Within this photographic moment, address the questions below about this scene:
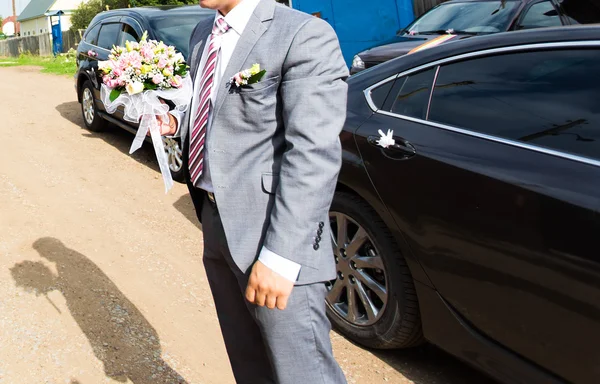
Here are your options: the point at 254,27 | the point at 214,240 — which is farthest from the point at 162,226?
the point at 254,27

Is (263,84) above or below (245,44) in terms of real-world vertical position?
below

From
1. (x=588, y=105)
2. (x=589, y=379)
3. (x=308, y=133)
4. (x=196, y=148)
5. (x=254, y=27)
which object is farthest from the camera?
(x=588, y=105)

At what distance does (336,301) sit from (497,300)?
118 cm

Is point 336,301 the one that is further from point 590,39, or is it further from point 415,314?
point 590,39

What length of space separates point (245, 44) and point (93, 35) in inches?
316

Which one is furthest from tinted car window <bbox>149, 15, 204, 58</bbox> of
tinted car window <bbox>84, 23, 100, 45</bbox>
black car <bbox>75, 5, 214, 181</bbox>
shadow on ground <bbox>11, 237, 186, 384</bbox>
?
shadow on ground <bbox>11, 237, 186, 384</bbox>

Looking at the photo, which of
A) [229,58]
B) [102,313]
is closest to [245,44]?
[229,58]

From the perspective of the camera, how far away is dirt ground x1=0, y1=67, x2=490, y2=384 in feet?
10.8

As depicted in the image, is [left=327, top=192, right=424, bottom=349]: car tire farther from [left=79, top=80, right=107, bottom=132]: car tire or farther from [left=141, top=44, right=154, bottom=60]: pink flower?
[left=79, top=80, right=107, bottom=132]: car tire

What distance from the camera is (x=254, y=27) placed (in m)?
1.93

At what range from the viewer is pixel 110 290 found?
410cm

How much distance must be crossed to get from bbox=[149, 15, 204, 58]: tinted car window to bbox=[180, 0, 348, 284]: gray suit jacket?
5.15 meters

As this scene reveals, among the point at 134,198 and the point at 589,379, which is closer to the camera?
the point at 589,379

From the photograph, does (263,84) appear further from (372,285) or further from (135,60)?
(372,285)
